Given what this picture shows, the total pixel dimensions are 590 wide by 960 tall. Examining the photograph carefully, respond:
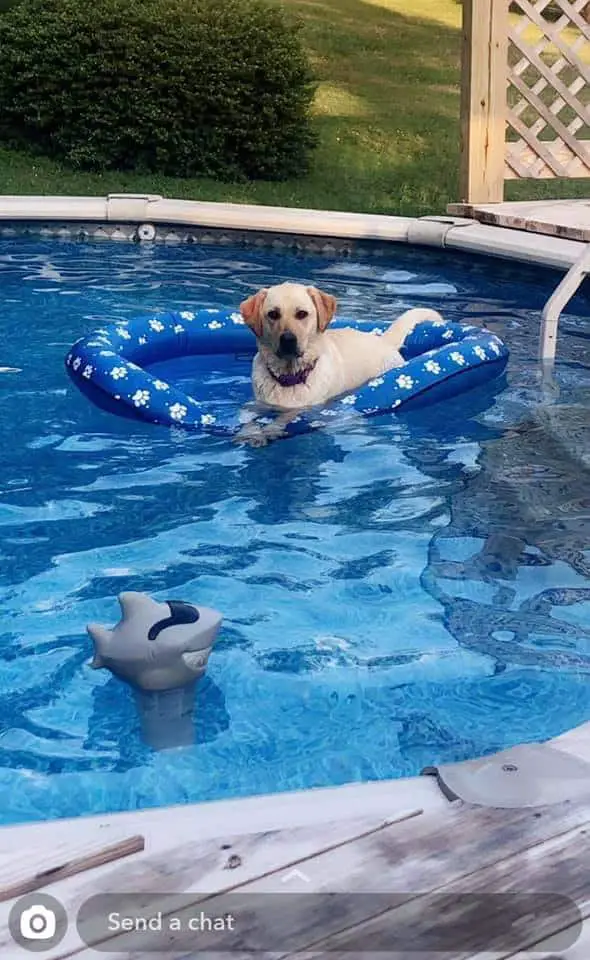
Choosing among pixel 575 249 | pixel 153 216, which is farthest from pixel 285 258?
pixel 575 249

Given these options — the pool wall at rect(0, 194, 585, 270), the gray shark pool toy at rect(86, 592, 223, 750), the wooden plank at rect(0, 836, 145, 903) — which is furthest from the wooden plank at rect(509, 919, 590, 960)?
the pool wall at rect(0, 194, 585, 270)

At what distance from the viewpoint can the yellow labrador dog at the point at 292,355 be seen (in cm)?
604

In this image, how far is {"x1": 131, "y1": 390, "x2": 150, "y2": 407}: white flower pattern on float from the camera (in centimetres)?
588

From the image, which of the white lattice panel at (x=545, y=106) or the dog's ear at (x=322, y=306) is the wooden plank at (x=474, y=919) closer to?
the dog's ear at (x=322, y=306)

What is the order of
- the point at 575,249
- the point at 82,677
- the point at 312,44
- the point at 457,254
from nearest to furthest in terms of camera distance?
the point at 82,677 < the point at 575,249 < the point at 457,254 < the point at 312,44

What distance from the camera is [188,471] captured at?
5453 mm

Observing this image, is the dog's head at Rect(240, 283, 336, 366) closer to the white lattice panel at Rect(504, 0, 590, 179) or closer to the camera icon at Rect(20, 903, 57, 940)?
the camera icon at Rect(20, 903, 57, 940)

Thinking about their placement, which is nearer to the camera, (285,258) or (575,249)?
(575,249)

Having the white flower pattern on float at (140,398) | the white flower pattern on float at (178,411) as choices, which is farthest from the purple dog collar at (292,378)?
the white flower pattern on float at (140,398)

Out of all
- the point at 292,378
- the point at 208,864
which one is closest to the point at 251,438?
the point at 292,378

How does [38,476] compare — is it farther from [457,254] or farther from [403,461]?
[457,254]

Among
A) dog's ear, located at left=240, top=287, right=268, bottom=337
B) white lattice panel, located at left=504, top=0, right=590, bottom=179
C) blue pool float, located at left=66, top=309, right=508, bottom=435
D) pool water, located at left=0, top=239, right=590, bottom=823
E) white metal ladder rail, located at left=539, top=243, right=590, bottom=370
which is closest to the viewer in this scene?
pool water, located at left=0, top=239, right=590, bottom=823

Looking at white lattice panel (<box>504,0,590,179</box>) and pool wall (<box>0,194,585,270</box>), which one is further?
white lattice panel (<box>504,0,590,179</box>)

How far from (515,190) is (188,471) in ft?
27.7
